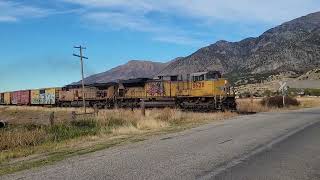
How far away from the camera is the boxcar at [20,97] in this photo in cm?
8075

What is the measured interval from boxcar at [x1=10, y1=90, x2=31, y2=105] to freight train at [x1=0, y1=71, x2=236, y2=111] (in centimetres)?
2209

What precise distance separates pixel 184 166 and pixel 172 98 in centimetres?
3148

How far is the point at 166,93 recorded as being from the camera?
43.6m

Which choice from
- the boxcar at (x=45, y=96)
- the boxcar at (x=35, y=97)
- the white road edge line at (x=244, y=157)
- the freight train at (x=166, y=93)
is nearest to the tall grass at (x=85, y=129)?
the freight train at (x=166, y=93)

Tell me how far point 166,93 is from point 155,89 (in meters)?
1.65

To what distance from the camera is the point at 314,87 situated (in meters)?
110

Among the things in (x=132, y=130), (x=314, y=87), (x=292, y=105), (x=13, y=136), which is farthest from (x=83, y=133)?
(x=314, y=87)

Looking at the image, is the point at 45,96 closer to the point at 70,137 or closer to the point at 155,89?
the point at 155,89

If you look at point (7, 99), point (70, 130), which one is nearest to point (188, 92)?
point (70, 130)

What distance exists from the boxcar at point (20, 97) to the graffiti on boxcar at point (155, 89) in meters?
39.4

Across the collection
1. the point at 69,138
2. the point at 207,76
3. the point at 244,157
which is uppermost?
the point at 207,76

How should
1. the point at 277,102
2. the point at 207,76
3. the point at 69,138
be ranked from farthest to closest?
the point at 277,102
the point at 207,76
the point at 69,138

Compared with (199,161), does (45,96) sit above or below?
above

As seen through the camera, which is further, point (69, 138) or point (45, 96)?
point (45, 96)
